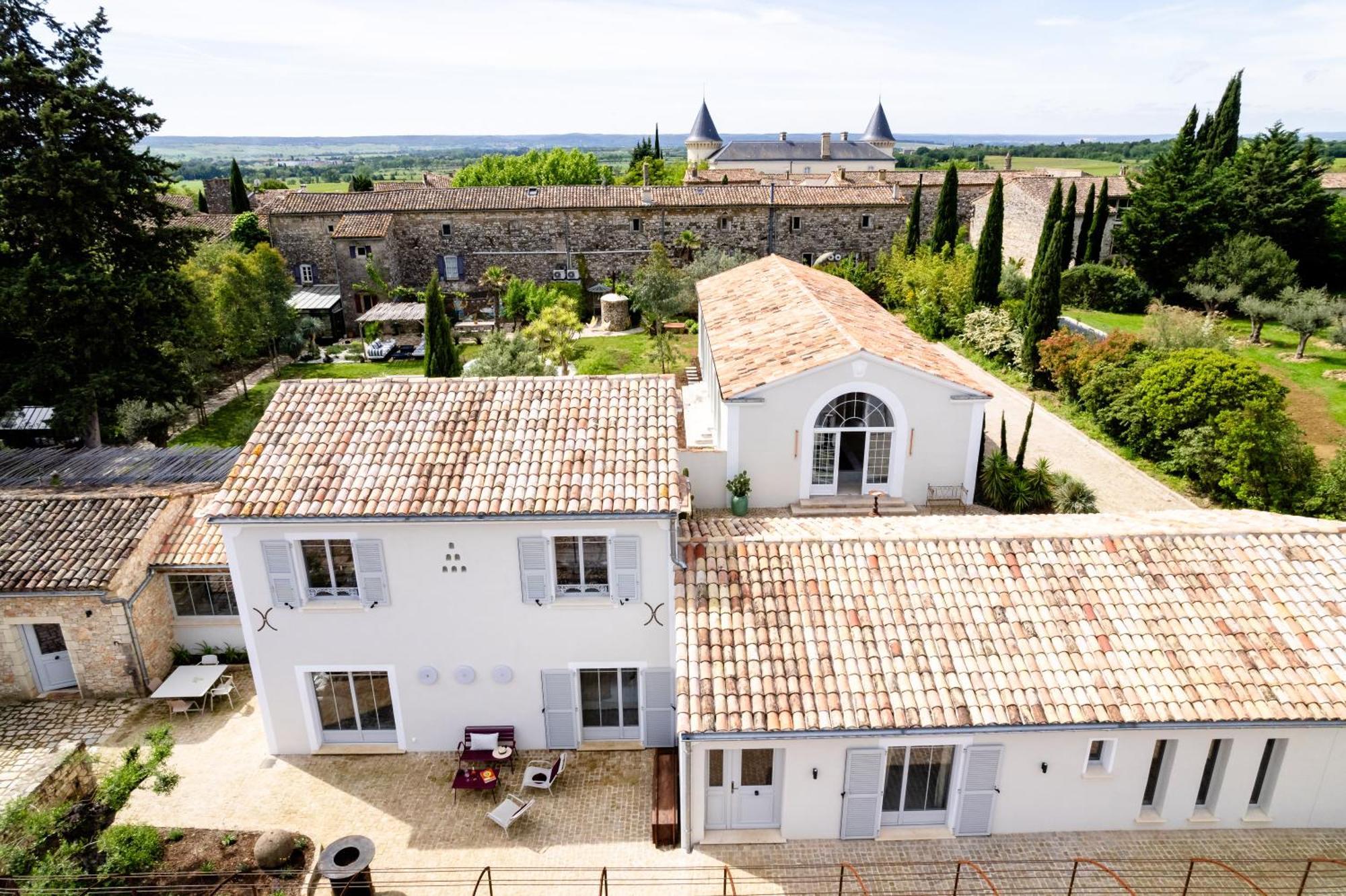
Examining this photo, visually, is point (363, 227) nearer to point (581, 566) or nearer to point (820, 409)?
point (820, 409)

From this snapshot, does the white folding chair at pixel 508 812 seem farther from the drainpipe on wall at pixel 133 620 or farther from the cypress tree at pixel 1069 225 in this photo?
the cypress tree at pixel 1069 225

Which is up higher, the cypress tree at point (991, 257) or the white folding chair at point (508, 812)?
the cypress tree at point (991, 257)

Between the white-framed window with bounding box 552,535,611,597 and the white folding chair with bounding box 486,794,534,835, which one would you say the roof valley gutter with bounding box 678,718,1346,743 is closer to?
the white-framed window with bounding box 552,535,611,597

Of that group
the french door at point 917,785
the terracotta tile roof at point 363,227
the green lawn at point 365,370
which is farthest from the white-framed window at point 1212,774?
the terracotta tile roof at point 363,227

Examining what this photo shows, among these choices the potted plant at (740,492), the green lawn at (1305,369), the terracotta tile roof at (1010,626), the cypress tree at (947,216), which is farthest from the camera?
the cypress tree at (947,216)

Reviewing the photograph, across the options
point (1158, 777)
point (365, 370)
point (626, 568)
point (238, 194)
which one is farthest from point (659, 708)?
point (238, 194)

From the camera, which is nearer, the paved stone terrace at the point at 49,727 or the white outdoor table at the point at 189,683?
the paved stone terrace at the point at 49,727

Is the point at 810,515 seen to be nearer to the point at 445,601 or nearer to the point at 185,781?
the point at 445,601

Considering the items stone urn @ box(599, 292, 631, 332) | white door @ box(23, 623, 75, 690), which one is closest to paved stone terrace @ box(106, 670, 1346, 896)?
white door @ box(23, 623, 75, 690)
